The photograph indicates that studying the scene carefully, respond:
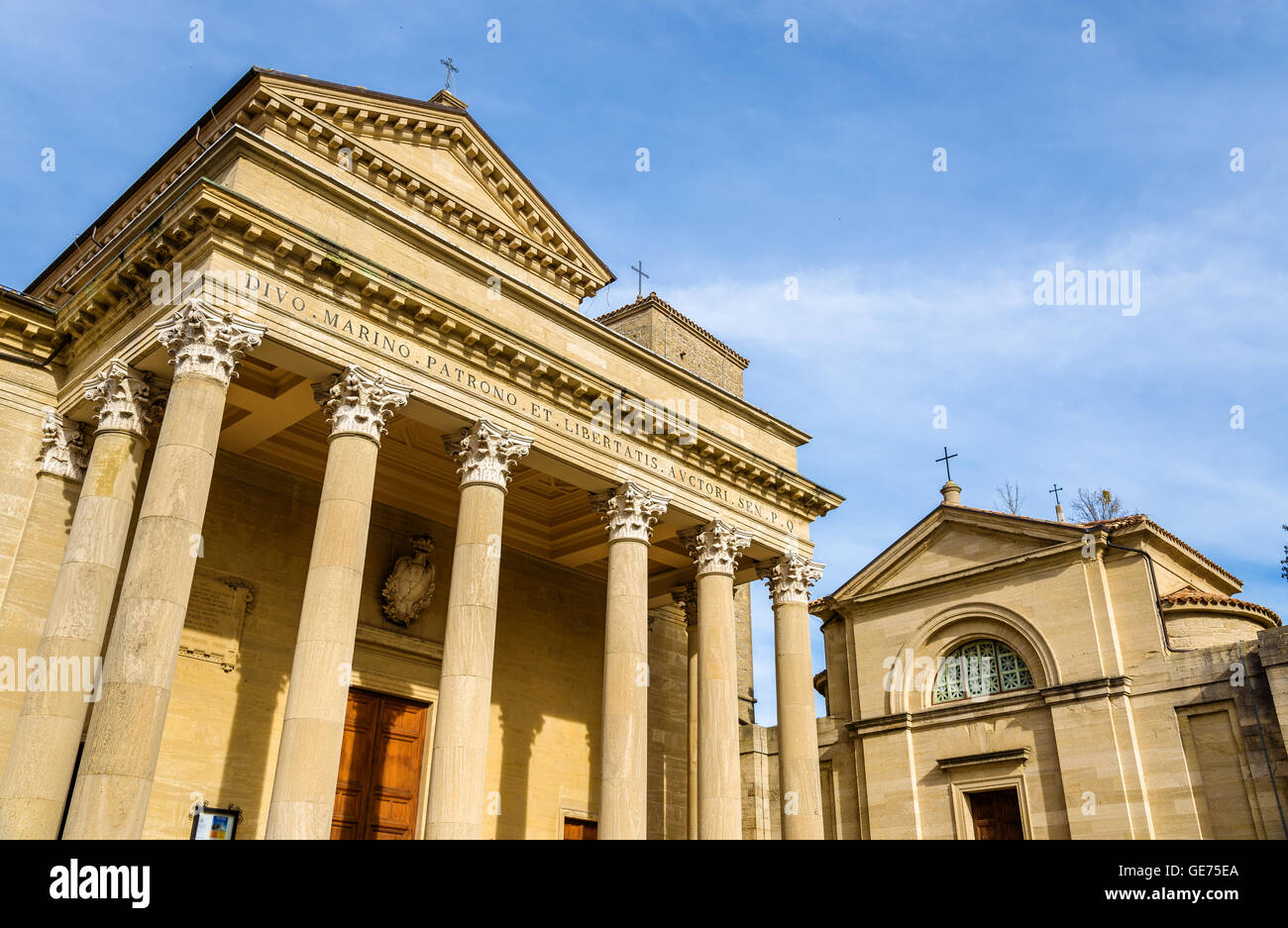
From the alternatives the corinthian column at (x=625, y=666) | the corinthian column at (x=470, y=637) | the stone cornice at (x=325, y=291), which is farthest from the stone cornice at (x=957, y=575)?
the corinthian column at (x=470, y=637)

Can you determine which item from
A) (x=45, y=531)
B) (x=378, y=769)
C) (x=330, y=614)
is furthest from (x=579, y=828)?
(x=45, y=531)

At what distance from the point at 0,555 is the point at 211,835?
4.94m

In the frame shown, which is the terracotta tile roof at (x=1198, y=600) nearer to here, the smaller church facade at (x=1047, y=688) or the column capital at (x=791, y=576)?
the smaller church facade at (x=1047, y=688)

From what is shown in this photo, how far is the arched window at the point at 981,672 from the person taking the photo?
23.2 m

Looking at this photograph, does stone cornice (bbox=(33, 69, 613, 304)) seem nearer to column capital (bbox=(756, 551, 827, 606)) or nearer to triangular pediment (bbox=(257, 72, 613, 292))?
triangular pediment (bbox=(257, 72, 613, 292))

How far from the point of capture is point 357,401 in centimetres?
1344

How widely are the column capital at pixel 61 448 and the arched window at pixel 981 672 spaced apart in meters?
19.1

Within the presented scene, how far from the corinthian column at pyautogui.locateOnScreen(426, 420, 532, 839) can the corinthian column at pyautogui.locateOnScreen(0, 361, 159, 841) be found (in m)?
4.26

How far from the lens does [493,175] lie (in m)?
19.2

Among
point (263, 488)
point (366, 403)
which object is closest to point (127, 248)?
point (366, 403)

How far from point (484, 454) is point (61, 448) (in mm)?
6178

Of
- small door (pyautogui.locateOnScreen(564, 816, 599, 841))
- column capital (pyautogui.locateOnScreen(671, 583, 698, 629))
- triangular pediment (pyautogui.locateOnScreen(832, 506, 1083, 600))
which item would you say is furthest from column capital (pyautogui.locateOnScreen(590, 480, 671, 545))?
triangular pediment (pyautogui.locateOnScreen(832, 506, 1083, 600))

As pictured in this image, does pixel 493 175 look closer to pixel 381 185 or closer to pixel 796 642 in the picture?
pixel 381 185
